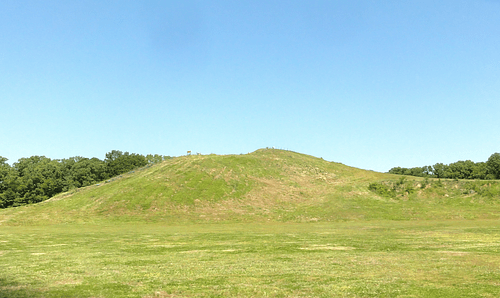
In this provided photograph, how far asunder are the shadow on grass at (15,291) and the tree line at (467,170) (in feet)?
487

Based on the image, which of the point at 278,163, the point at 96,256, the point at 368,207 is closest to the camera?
the point at 96,256

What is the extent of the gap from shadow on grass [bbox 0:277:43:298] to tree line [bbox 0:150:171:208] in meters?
119

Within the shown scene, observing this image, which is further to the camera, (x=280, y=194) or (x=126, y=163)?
(x=126, y=163)

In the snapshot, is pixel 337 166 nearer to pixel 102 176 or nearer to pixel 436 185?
pixel 436 185

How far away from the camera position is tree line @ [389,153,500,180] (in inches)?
A: 5118

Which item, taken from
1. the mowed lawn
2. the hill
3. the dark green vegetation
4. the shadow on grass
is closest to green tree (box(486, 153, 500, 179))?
the hill

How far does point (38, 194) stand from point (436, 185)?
122757mm

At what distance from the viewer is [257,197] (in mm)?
83938

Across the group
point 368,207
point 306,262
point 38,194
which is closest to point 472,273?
point 306,262

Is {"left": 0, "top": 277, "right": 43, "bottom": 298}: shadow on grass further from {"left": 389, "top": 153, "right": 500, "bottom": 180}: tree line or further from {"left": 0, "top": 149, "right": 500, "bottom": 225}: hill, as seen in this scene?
{"left": 389, "top": 153, "right": 500, "bottom": 180}: tree line

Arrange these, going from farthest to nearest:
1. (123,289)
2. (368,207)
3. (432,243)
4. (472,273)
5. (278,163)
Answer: (278,163) < (368,207) < (432,243) < (472,273) < (123,289)

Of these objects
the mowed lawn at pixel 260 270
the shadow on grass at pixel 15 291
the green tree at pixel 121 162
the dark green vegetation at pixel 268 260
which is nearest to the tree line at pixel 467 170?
the dark green vegetation at pixel 268 260

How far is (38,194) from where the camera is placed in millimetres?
121438

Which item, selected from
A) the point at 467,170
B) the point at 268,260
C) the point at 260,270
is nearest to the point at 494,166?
the point at 467,170
